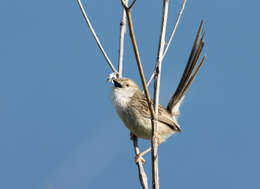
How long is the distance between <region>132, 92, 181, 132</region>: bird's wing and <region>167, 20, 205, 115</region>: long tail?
163 millimetres

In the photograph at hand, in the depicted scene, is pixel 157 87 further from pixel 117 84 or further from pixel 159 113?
pixel 159 113

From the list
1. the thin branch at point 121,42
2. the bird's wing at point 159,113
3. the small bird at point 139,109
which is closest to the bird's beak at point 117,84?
the small bird at point 139,109

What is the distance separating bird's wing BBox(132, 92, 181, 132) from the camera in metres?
5.04

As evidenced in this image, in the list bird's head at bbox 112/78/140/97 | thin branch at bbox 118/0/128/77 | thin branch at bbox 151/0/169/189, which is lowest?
thin branch at bbox 151/0/169/189

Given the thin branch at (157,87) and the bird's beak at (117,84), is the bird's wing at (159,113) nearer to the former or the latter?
the bird's beak at (117,84)

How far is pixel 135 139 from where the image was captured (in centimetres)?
486

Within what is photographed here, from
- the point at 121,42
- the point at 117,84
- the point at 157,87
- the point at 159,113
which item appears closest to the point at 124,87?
the point at 117,84

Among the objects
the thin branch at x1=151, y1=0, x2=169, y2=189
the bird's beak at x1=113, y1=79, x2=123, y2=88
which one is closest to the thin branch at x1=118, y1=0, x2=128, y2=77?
the bird's beak at x1=113, y1=79, x2=123, y2=88

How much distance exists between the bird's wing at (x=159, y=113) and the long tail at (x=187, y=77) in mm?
163

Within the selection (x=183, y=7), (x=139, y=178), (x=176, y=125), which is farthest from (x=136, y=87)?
(x=139, y=178)

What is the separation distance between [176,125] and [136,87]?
2.61 feet

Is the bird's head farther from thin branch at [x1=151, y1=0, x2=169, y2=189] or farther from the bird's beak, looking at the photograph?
thin branch at [x1=151, y1=0, x2=169, y2=189]

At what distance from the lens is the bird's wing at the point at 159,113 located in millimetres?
5035

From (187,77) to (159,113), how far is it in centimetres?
93
